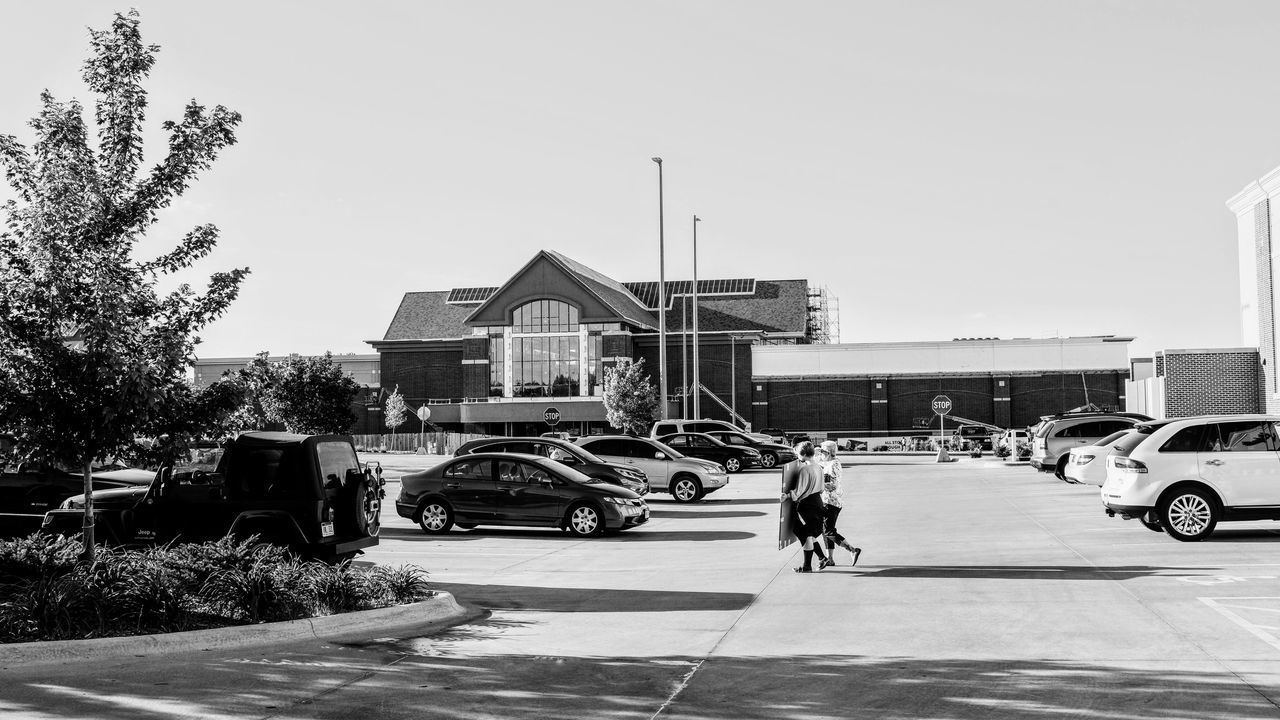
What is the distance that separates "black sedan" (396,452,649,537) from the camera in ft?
61.7

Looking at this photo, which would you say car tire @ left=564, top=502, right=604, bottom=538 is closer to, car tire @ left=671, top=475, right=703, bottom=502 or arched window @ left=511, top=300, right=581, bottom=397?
car tire @ left=671, top=475, right=703, bottom=502

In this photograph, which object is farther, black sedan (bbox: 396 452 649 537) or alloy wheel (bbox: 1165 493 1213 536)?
black sedan (bbox: 396 452 649 537)

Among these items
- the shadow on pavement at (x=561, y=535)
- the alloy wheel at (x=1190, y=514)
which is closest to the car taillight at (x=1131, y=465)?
the alloy wheel at (x=1190, y=514)

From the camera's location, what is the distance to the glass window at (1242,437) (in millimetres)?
16047

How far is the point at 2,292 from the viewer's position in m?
10.8

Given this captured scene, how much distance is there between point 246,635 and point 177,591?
0.80 meters

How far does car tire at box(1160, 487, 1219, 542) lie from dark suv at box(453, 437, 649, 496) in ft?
31.6

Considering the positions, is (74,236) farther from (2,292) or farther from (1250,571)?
(1250,571)

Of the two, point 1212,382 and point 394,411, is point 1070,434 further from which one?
A: point 394,411

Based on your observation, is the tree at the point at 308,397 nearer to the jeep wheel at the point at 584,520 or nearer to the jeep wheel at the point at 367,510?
the jeep wheel at the point at 584,520

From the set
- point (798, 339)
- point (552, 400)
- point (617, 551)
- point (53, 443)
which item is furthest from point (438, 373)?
point (53, 443)

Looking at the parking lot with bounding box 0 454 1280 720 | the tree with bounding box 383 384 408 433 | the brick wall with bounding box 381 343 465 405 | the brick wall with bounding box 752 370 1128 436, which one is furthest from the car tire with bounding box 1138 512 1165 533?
the brick wall with bounding box 381 343 465 405

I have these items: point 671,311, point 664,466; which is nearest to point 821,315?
point 671,311

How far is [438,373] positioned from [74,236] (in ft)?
225
